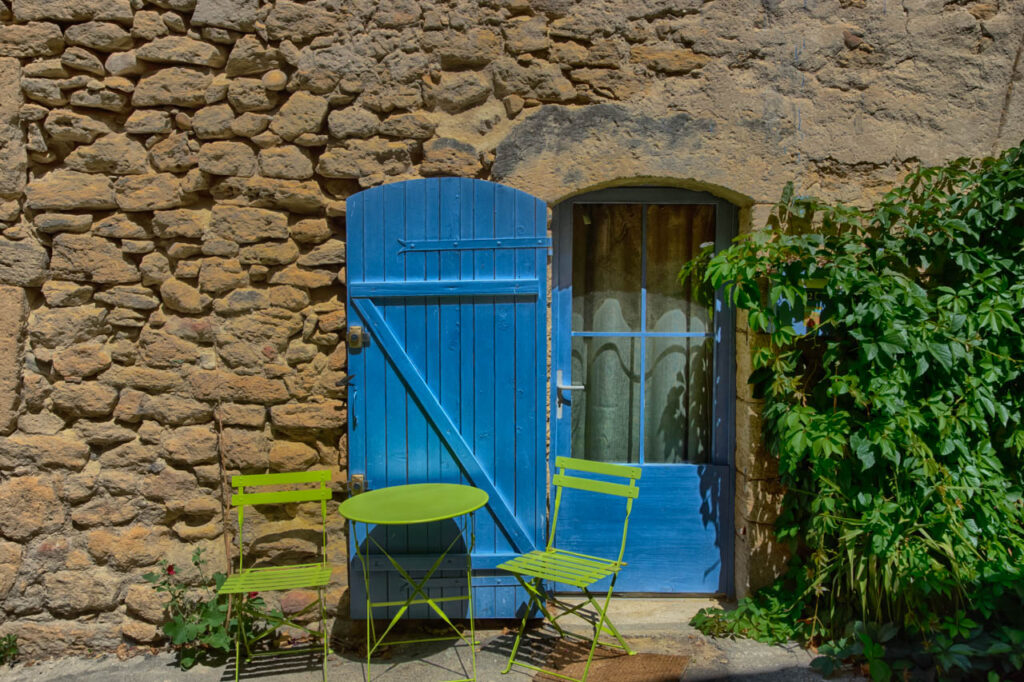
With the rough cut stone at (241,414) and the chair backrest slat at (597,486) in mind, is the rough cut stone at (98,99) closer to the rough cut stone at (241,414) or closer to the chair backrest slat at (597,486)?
the rough cut stone at (241,414)

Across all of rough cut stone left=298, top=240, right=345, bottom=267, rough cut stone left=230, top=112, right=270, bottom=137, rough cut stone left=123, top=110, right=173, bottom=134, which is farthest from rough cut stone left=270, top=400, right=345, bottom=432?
rough cut stone left=123, top=110, right=173, bottom=134

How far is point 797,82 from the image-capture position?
12.1 ft

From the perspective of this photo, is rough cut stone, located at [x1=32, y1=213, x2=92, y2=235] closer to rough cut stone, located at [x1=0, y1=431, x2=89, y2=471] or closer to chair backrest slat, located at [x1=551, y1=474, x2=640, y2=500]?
rough cut stone, located at [x1=0, y1=431, x2=89, y2=471]

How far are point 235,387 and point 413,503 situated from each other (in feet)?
3.55

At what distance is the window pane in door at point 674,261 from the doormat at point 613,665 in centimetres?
155

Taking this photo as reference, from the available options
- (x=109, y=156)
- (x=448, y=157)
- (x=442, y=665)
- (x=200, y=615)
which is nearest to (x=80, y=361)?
(x=109, y=156)

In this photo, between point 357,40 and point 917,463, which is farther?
point 357,40

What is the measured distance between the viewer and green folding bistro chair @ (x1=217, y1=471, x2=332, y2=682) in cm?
339

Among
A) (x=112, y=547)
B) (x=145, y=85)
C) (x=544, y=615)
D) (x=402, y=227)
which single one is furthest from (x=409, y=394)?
(x=145, y=85)

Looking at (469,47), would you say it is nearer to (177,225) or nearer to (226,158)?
(226,158)

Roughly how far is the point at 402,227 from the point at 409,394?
2.49ft

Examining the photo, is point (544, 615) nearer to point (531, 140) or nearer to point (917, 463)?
point (917, 463)

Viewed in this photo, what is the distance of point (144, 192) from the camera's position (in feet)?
12.0

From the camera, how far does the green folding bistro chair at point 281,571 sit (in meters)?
3.39
